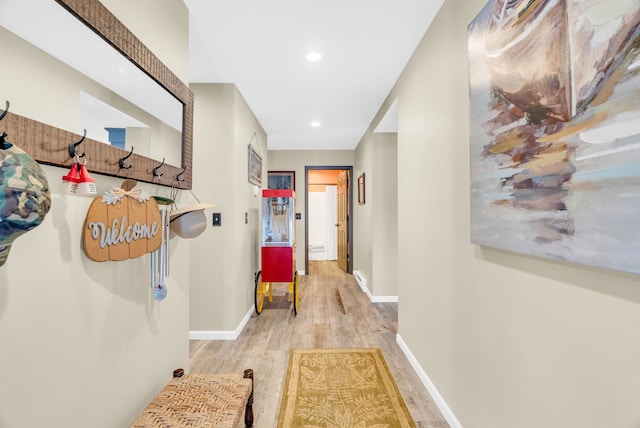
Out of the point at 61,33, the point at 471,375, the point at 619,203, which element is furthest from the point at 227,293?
the point at 619,203

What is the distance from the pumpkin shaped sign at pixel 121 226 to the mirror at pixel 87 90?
10 centimetres

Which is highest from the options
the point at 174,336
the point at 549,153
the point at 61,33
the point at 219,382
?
the point at 61,33

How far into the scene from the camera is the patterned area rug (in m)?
1.81

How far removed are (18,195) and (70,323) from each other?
0.64m

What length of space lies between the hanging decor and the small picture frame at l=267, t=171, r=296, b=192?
211 inches

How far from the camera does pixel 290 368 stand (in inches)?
94.7

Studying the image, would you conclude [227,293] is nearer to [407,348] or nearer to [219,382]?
[219,382]

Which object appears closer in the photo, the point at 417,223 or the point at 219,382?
the point at 219,382

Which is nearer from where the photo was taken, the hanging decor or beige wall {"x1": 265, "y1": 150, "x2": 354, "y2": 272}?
the hanging decor

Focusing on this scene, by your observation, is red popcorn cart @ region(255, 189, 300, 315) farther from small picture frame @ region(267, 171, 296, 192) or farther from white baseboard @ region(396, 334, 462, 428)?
small picture frame @ region(267, 171, 296, 192)

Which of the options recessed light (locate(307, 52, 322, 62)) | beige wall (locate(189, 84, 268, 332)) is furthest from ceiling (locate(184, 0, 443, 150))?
beige wall (locate(189, 84, 268, 332))

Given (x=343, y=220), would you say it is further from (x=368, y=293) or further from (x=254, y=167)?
(x=254, y=167)

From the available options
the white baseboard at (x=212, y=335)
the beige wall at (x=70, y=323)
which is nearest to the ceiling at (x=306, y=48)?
the beige wall at (x=70, y=323)

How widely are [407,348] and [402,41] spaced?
8.04ft
